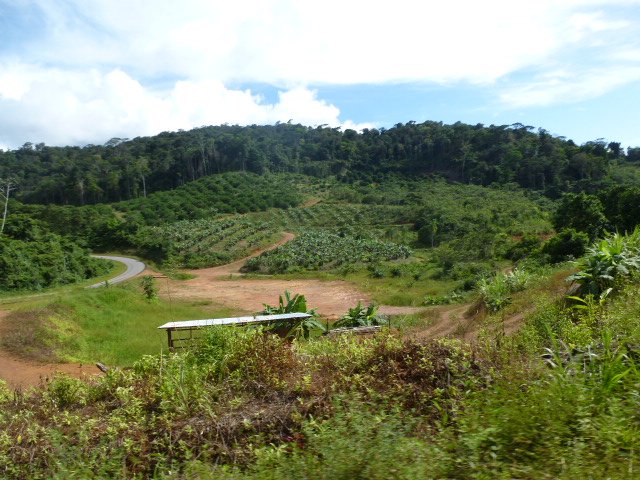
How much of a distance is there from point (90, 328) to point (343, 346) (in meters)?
13.5

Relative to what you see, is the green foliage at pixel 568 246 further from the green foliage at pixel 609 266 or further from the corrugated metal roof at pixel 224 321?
the corrugated metal roof at pixel 224 321

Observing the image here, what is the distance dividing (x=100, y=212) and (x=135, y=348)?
4955 centimetres

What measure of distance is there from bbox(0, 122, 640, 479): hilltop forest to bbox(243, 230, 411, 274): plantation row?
0.69ft

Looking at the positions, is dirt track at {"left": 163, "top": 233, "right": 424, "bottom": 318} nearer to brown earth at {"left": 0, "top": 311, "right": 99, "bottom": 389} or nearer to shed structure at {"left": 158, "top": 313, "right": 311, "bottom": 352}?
brown earth at {"left": 0, "top": 311, "right": 99, "bottom": 389}

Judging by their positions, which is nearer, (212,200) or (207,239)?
(207,239)

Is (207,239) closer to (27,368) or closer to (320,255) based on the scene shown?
(320,255)

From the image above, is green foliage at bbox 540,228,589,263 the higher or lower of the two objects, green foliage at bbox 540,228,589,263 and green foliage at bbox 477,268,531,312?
the higher

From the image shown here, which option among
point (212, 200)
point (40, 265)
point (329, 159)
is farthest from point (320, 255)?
point (329, 159)

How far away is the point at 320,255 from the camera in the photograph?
41.4 m

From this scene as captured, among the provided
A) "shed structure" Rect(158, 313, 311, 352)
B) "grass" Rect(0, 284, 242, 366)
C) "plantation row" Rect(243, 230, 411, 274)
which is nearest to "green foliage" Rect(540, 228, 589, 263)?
"shed structure" Rect(158, 313, 311, 352)

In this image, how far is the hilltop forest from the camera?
288 centimetres

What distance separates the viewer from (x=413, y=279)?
96.7 ft

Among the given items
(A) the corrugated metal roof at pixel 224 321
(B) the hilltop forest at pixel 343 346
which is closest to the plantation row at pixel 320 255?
(B) the hilltop forest at pixel 343 346

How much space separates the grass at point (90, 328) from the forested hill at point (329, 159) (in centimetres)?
5078
